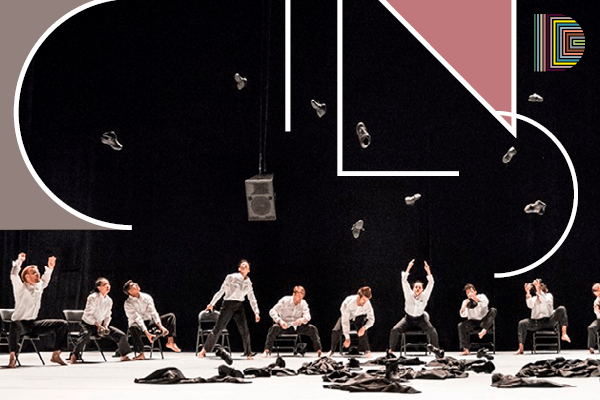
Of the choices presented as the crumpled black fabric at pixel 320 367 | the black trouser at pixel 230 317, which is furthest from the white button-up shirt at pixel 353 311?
the crumpled black fabric at pixel 320 367

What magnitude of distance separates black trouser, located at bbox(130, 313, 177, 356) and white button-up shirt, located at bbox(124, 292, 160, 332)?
0.25ft

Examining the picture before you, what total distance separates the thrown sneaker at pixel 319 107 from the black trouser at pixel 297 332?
114 inches

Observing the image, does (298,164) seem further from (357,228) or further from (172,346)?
(172,346)

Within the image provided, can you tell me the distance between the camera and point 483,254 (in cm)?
1394

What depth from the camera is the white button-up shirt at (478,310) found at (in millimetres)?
13391

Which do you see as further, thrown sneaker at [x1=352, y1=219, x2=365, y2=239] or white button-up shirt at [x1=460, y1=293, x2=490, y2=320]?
thrown sneaker at [x1=352, y1=219, x2=365, y2=239]

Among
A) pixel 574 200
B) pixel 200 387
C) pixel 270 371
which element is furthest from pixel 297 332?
pixel 200 387

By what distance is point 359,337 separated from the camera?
1270cm

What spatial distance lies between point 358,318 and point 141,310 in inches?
104

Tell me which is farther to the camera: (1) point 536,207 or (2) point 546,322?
(1) point 536,207

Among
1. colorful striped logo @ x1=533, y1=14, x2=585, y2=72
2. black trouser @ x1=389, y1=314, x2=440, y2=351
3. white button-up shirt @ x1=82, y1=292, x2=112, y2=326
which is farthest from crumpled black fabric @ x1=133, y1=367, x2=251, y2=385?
colorful striped logo @ x1=533, y1=14, x2=585, y2=72

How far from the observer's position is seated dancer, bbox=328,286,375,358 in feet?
41.6

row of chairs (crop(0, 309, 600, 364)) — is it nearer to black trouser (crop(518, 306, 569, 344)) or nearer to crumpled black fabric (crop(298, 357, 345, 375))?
black trouser (crop(518, 306, 569, 344))

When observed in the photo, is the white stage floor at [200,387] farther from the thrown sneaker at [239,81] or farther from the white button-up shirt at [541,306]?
the thrown sneaker at [239,81]
